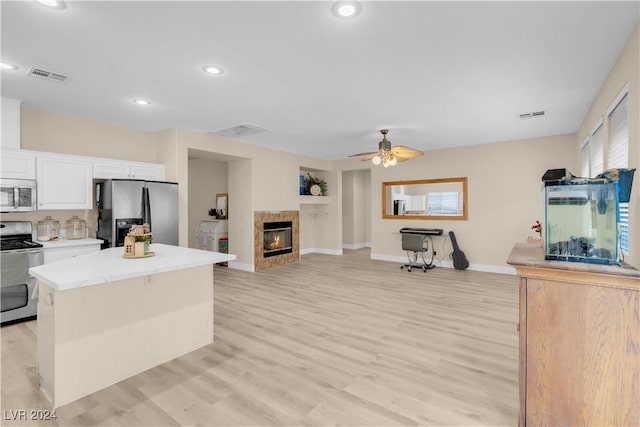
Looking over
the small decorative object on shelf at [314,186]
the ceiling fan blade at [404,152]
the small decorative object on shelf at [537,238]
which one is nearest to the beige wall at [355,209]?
the small decorative object on shelf at [314,186]

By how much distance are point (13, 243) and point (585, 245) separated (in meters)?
5.43

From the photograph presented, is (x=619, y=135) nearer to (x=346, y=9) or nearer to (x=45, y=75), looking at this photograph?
(x=346, y=9)

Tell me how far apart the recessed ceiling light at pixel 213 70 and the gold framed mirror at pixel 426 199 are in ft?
17.3

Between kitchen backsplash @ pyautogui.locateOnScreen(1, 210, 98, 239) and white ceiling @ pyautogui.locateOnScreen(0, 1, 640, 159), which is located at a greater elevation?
white ceiling @ pyautogui.locateOnScreen(0, 1, 640, 159)

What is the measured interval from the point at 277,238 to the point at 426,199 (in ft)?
11.6

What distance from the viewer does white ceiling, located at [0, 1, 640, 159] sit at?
206 cm

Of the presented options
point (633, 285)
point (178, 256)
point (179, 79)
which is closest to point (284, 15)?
point (179, 79)

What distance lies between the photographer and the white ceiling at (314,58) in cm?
206

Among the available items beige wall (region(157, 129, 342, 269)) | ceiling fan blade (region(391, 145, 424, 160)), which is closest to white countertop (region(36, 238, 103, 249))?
beige wall (region(157, 129, 342, 269))

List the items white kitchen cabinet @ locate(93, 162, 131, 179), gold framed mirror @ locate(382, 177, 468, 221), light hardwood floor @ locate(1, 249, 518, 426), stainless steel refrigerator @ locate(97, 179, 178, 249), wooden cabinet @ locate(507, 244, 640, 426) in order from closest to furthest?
wooden cabinet @ locate(507, 244, 640, 426), light hardwood floor @ locate(1, 249, 518, 426), stainless steel refrigerator @ locate(97, 179, 178, 249), white kitchen cabinet @ locate(93, 162, 131, 179), gold framed mirror @ locate(382, 177, 468, 221)

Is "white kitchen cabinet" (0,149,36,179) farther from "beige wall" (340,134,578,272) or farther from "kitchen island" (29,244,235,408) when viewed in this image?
"beige wall" (340,134,578,272)

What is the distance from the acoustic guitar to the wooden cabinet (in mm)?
4979

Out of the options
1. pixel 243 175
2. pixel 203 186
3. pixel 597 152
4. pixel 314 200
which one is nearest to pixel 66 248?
pixel 243 175

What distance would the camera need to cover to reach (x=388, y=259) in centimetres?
749
